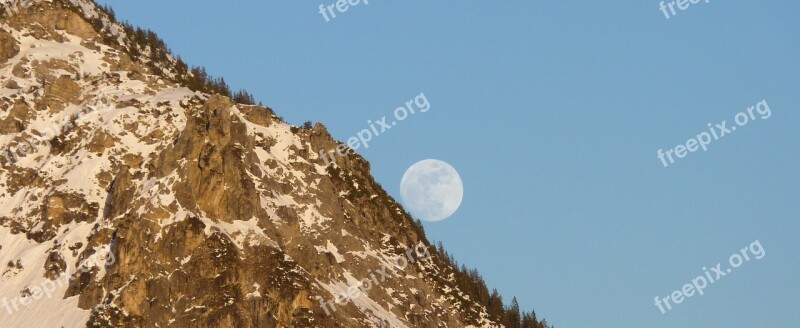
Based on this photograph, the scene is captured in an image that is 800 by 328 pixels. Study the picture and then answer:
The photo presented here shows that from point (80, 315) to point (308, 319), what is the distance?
93.1 ft

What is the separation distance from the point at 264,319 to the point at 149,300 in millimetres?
14722

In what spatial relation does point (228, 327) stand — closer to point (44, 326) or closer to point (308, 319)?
point (308, 319)

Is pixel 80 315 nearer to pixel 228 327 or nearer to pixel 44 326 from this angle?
pixel 44 326

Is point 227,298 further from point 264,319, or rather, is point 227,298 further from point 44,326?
point 44,326

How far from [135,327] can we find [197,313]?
7741 millimetres

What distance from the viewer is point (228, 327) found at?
195125mm

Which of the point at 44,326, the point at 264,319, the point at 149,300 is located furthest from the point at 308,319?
the point at 44,326

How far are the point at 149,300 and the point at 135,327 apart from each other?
17.0ft

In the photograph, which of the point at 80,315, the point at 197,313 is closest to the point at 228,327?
the point at 197,313

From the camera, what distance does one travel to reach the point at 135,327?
195125 mm

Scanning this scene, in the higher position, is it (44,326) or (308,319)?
(44,326)

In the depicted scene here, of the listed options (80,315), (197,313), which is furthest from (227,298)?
(80,315)

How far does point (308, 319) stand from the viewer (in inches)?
7869

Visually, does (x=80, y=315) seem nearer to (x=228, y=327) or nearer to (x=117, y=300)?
(x=117, y=300)
